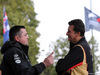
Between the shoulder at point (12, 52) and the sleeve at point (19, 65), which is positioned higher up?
the shoulder at point (12, 52)

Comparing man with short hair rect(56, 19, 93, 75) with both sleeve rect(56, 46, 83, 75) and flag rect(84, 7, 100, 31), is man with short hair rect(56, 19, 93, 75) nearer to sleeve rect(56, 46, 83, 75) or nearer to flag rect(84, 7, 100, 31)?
sleeve rect(56, 46, 83, 75)

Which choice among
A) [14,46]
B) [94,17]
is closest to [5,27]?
[94,17]

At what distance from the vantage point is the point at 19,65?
3494 millimetres

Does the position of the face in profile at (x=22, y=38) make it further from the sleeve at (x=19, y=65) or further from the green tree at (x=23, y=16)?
the green tree at (x=23, y=16)

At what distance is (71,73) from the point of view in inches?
137

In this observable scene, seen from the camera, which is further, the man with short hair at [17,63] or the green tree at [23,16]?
the green tree at [23,16]

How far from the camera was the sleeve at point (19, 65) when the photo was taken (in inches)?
137

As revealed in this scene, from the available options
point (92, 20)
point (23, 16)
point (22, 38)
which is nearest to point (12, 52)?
point (22, 38)

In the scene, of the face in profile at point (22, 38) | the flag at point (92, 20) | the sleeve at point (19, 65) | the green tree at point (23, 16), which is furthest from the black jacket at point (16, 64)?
the green tree at point (23, 16)

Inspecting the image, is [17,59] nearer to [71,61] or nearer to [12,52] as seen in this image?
[12,52]

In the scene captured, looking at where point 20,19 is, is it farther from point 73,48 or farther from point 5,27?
point 73,48

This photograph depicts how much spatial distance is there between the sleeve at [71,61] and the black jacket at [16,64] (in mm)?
273

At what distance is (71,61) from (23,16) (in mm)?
19423

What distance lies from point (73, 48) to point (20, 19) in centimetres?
1805
